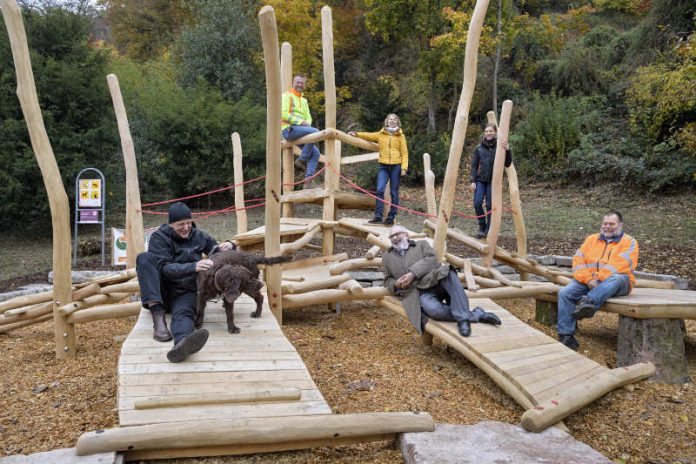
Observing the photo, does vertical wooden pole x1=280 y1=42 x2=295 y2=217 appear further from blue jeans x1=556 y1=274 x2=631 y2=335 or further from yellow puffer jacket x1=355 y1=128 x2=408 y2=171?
blue jeans x1=556 y1=274 x2=631 y2=335

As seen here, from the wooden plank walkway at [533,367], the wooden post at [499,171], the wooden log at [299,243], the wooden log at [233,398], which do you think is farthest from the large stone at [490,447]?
the wooden post at [499,171]

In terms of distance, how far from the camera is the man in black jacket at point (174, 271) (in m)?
4.43

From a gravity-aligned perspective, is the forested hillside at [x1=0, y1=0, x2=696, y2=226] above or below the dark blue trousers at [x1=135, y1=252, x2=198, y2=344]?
above

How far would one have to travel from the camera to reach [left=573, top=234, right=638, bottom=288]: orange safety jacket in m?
5.47

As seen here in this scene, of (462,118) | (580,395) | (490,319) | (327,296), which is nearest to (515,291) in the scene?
(490,319)

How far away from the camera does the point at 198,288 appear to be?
14.9 ft

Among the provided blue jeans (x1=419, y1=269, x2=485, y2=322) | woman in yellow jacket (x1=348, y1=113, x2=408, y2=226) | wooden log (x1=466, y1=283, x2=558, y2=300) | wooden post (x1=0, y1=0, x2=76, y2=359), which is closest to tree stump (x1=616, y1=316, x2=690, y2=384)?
wooden log (x1=466, y1=283, x2=558, y2=300)

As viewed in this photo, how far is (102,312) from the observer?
518 cm

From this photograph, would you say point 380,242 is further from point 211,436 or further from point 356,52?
point 356,52

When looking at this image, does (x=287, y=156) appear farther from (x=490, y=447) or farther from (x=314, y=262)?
(x=490, y=447)

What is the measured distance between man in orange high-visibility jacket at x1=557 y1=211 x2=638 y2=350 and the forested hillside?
5.54 metres

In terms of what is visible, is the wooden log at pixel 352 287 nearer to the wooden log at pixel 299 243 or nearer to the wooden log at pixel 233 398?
the wooden log at pixel 299 243

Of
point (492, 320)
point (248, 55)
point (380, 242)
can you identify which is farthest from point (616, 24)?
point (492, 320)

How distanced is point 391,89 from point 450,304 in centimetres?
1378
